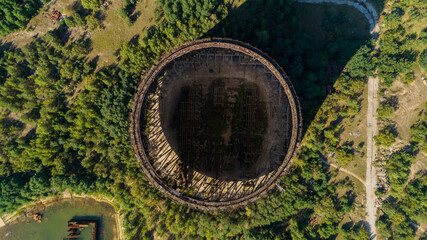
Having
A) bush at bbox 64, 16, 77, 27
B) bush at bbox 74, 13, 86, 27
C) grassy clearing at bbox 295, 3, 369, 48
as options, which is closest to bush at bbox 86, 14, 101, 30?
bush at bbox 74, 13, 86, 27

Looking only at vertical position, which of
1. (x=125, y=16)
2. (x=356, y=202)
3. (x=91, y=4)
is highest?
(x=91, y=4)

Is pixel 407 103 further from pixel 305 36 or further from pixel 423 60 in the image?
pixel 305 36

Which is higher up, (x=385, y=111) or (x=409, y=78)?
(x=409, y=78)

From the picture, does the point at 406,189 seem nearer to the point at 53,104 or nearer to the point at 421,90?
the point at 421,90

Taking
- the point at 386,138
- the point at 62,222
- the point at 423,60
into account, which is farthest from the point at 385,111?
the point at 62,222

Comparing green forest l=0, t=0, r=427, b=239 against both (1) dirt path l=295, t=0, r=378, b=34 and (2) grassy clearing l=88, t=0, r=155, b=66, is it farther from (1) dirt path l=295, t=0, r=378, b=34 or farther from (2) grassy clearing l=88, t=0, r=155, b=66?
(1) dirt path l=295, t=0, r=378, b=34

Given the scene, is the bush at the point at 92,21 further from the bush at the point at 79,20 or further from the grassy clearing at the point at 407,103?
the grassy clearing at the point at 407,103

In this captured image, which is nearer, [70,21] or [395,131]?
[70,21]

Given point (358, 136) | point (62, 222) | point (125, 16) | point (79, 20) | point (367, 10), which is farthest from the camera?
point (62, 222)

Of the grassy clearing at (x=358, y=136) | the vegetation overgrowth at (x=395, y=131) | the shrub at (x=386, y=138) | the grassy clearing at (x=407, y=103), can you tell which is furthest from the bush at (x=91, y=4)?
the shrub at (x=386, y=138)
